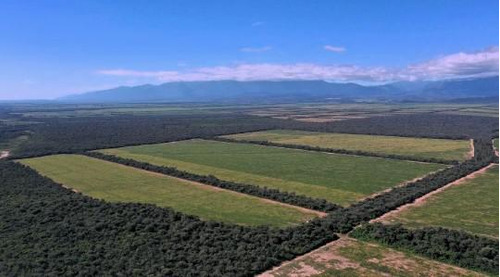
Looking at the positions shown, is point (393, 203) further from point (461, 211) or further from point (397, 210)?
point (461, 211)

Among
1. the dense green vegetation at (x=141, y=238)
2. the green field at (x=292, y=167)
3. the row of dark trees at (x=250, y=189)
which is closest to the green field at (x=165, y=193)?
the row of dark trees at (x=250, y=189)

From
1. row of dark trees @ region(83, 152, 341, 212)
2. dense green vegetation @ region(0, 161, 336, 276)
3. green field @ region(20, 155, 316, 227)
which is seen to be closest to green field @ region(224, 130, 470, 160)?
row of dark trees @ region(83, 152, 341, 212)

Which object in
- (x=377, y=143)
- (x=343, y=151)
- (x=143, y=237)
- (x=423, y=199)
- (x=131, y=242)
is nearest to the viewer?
(x=131, y=242)

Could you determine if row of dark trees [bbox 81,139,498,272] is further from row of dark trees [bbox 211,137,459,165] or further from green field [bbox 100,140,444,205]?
row of dark trees [bbox 211,137,459,165]

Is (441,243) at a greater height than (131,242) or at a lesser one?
lesser

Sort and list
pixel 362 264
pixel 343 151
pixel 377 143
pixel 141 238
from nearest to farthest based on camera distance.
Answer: pixel 362 264
pixel 141 238
pixel 343 151
pixel 377 143

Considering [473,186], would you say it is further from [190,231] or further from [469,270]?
[190,231]

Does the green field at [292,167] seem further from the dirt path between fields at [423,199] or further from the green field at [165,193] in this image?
the green field at [165,193]

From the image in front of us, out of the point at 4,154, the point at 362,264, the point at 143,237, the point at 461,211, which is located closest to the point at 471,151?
the point at 461,211

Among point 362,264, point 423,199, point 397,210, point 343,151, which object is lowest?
point 362,264
